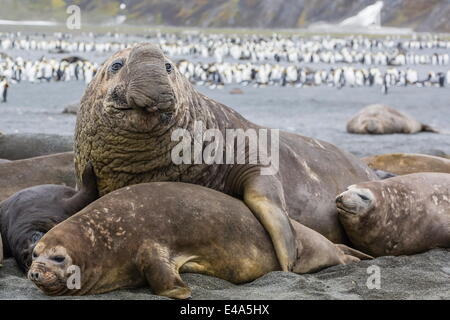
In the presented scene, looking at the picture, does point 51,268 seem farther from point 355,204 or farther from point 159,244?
point 355,204

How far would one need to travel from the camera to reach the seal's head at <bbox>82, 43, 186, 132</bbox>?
447 centimetres

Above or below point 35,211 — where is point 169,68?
above

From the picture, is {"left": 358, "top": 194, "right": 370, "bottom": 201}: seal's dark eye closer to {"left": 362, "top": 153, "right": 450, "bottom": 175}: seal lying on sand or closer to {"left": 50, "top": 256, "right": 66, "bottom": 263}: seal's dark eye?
{"left": 50, "top": 256, "right": 66, "bottom": 263}: seal's dark eye

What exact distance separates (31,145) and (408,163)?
3.86m

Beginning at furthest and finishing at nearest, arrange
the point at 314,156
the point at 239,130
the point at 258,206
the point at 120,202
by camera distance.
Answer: the point at 314,156 → the point at 239,130 → the point at 258,206 → the point at 120,202

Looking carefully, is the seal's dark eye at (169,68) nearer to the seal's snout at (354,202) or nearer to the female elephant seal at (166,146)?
the female elephant seal at (166,146)

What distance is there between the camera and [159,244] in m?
4.15

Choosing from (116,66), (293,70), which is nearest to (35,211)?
(116,66)

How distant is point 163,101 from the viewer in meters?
Answer: 4.48

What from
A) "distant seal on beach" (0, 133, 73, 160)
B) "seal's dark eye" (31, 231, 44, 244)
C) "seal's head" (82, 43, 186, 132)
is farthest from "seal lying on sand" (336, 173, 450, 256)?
"distant seal on beach" (0, 133, 73, 160)

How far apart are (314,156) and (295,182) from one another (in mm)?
513
